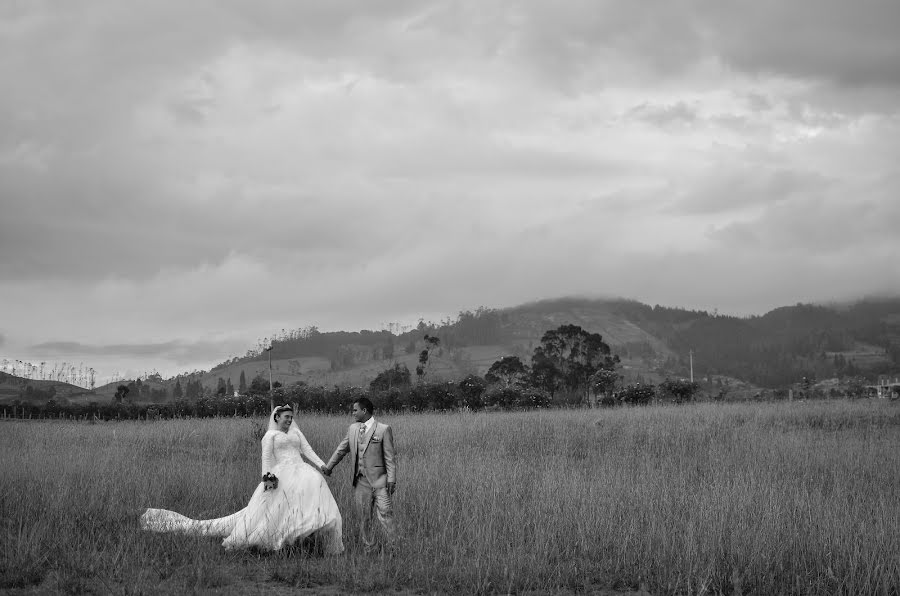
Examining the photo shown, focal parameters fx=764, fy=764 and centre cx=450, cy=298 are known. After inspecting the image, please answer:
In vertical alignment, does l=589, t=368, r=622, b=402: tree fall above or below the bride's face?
below

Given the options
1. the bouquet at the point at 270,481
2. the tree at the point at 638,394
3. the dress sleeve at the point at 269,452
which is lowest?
the tree at the point at 638,394

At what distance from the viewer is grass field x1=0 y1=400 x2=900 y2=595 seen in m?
8.93

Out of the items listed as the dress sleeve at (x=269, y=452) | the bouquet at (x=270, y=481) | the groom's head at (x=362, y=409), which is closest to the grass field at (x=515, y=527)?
the bouquet at (x=270, y=481)

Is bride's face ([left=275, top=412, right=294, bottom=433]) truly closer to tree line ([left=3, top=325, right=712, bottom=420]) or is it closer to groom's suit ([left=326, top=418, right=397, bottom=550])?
groom's suit ([left=326, top=418, right=397, bottom=550])

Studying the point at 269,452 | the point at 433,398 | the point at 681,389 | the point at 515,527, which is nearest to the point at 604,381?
the point at 681,389

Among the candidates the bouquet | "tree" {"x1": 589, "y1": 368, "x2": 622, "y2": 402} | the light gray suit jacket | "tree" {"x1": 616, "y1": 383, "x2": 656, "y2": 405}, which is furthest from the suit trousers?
"tree" {"x1": 589, "y1": 368, "x2": 622, "y2": 402}

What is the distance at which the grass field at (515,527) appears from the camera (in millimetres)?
8930

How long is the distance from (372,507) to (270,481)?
1.44 meters

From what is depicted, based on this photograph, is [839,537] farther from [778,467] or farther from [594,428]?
[594,428]

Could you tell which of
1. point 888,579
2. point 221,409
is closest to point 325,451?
point 888,579

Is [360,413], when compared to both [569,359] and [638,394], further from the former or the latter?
[569,359]

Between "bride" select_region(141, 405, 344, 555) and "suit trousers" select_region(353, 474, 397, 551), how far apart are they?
1.36 ft

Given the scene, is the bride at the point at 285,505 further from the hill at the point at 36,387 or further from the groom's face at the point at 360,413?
the hill at the point at 36,387

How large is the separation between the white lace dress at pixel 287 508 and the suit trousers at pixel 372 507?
16.3 inches
